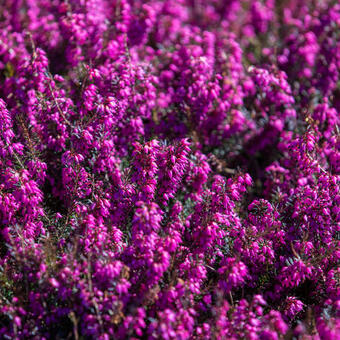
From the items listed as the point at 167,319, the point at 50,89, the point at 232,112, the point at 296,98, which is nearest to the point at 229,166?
the point at 232,112

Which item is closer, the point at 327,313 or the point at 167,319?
the point at 167,319

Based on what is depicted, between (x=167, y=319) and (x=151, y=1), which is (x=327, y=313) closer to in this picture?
(x=167, y=319)

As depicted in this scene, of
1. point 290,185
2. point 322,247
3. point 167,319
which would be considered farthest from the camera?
point 290,185

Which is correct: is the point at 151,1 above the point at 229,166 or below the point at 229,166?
above

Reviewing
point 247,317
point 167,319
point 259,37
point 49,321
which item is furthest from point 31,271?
point 259,37

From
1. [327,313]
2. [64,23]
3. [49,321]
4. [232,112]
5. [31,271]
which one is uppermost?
[64,23]

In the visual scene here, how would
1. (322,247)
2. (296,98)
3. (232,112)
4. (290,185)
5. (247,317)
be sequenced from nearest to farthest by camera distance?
(247,317), (322,247), (290,185), (232,112), (296,98)
